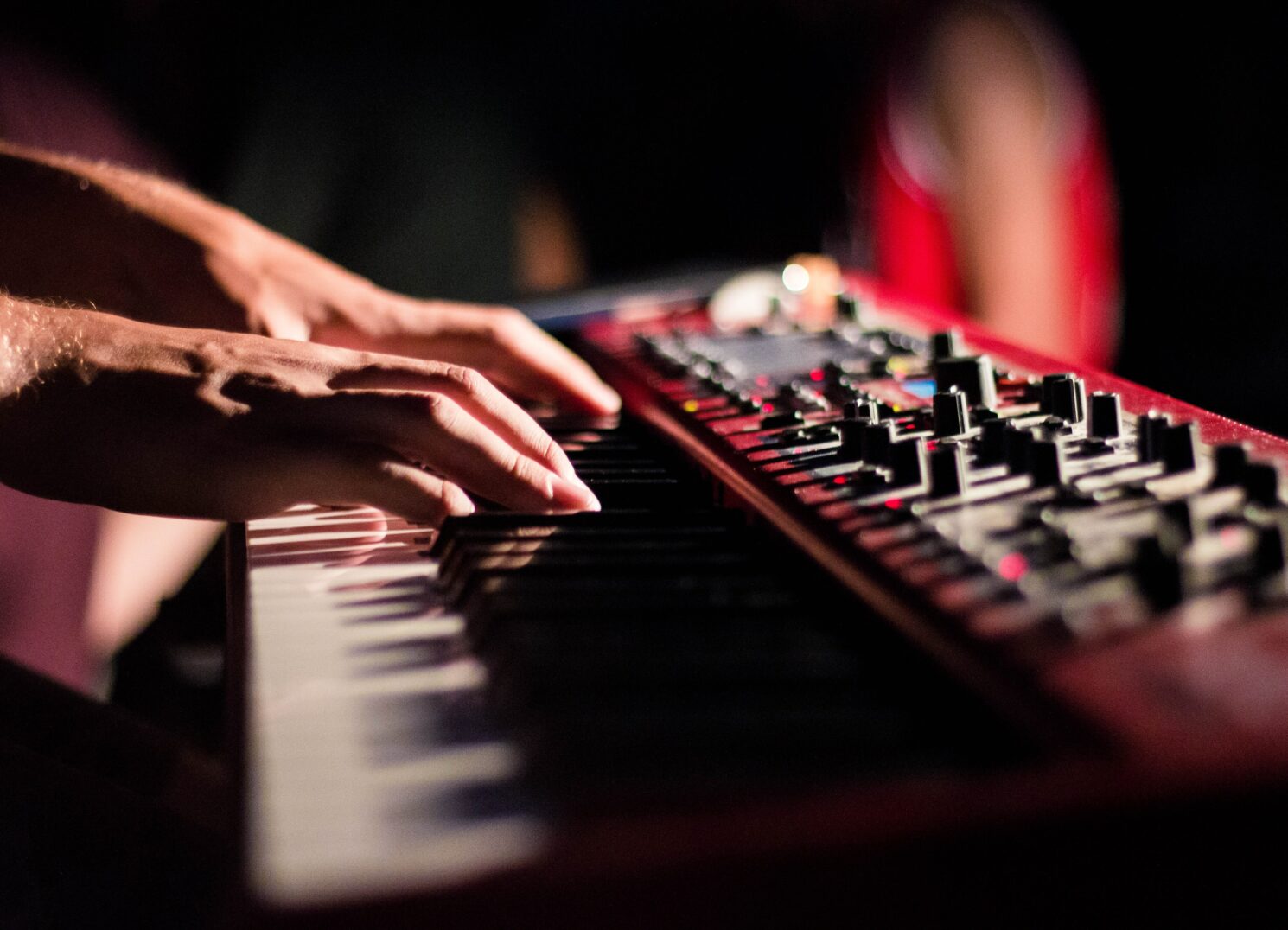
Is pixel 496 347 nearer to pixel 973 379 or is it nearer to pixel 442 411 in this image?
pixel 442 411

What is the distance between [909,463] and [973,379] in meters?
0.28

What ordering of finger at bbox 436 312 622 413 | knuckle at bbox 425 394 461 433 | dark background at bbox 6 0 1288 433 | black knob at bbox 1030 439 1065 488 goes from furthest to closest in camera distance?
dark background at bbox 6 0 1288 433 → finger at bbox 436 312 622 413 → knuckle at bbox 425 394 461 433 → black knob at bbox 1030 439 1065 488

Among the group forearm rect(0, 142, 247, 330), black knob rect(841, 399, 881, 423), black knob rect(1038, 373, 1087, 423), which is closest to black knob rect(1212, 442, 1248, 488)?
black knob rect(1038, 373, 1087, 423)

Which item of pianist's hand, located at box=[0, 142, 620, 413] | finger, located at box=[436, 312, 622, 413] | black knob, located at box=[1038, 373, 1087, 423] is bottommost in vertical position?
black knob, located at box=[1038, 373, 1087, 423]

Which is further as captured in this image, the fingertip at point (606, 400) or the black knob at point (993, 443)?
the fingertip at point (606, 400)

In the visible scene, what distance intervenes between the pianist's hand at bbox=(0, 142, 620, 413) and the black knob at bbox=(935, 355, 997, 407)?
1.61 feet

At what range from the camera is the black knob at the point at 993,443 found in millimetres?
911

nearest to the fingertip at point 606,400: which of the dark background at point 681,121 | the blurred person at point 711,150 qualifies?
the blurred person at point 711,150

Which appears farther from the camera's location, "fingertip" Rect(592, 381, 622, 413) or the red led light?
"fingertip" Rect(592, 381, 622, 413)

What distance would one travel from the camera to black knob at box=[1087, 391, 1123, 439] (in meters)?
0.95

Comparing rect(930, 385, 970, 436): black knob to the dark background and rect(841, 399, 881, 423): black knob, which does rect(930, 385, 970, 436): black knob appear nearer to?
rect(841, 399, 881, 423): black knob

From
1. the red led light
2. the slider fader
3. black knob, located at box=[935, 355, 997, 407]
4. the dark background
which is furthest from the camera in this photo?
the dark background

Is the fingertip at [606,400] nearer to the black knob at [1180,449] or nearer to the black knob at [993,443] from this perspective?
the black knob at [993,443]

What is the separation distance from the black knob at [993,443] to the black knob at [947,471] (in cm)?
7
